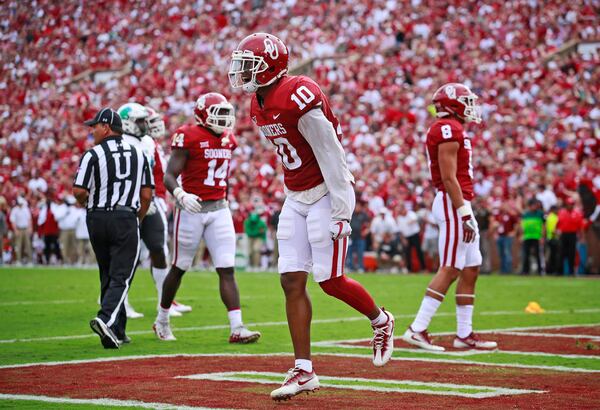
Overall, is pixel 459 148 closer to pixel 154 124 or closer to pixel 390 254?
pixel 154 124

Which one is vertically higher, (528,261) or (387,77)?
(387,77)

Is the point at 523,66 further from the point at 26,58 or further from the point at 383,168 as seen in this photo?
the point at 26,58

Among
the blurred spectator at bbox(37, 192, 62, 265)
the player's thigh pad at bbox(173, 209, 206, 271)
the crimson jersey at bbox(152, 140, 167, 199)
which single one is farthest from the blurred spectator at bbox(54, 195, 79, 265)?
the player's thigh pad at bbox(173, 209, 206, 271)

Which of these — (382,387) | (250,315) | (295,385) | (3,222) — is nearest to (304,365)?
(295,385)

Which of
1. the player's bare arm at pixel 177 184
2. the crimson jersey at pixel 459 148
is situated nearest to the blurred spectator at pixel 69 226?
the player's bare arm at pixel 177 184

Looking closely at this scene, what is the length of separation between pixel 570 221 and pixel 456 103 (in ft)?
41.2

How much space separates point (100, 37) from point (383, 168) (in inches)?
661

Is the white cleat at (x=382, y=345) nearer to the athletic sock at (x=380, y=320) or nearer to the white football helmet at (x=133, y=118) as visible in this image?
the athletic sock at (x=380, y=320)

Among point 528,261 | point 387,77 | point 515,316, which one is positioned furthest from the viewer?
point 387,77

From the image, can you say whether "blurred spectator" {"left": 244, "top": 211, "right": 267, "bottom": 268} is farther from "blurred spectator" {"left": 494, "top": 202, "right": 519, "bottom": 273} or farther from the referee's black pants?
the referee's black pants

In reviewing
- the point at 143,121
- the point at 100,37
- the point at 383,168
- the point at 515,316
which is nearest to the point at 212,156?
the point at 143,121

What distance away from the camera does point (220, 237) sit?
9.54 meters

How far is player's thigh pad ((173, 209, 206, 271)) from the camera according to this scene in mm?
9516

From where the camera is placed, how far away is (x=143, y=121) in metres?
11.1
